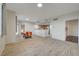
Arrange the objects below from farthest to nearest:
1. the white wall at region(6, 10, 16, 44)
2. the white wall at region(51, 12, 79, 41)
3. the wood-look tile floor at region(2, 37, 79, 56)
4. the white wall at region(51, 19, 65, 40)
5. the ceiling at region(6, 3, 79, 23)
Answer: the white wall at region(51, 19, 65, 40), the white wall at region(51, 12, 79, 41), the white wall at region(6, 10, 16, 44), the ceiling at region(6, 3, 79, 23), the wood-look tile floor at region(2, 37, 79, 56)

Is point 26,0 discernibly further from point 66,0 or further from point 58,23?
point 58,23

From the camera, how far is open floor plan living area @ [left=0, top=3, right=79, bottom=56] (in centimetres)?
543

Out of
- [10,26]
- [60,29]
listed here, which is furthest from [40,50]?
[60,29]

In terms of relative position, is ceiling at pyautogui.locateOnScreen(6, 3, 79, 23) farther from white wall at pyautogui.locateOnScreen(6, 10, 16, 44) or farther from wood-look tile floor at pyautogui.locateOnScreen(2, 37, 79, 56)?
wood-look tile floor at pyautogui.locateOnScreen(2, 37, 79, 56)

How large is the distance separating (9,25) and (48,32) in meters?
8.40

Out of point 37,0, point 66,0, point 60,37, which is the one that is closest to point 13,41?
point 60,37

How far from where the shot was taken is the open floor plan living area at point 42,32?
543 cm

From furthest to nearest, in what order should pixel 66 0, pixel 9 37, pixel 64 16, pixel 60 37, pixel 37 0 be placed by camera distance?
1. pixel 60 37
2. pixel 64 16
3. pixel 9 37
4. pixel 37 0
5. pixel 66 0

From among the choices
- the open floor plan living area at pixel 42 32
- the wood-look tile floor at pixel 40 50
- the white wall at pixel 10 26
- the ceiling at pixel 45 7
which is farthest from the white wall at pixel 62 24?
the white wall at pixel 10 26

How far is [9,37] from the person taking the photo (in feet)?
28.0

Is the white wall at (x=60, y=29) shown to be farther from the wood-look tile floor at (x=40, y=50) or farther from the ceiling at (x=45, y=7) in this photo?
the wood-look tile floor at (x=40, y=50)

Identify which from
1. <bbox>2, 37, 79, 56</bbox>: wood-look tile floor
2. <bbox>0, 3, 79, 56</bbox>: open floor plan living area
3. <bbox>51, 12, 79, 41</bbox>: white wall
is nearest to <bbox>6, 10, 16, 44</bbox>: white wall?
<bbox>0, 3, 79, 56</bbox>: open floor plan living area

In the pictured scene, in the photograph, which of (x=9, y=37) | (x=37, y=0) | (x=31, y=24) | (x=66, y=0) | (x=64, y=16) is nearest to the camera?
(x=66, y=0)

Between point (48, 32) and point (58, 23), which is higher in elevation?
point (58, 23)
